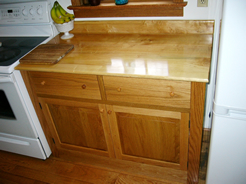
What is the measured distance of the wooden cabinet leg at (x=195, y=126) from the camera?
124 cm

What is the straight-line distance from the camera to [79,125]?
5.58 feet

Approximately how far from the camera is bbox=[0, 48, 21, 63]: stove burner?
1643 mm

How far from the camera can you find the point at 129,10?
67.4 inches

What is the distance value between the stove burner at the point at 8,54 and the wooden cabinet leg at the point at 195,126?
1223 mm

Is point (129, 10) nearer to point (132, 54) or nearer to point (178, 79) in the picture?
point (132, 54)

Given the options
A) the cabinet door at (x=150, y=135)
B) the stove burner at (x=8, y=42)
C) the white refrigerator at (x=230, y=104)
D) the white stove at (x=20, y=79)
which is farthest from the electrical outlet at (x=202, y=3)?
the stove burner at (x=8, y=42)

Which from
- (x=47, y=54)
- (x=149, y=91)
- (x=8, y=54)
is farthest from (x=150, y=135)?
(x=8, y=54)

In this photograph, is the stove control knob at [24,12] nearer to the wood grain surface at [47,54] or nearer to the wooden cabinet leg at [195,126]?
the wood grain surface at [47,54]

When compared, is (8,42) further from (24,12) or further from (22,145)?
(22,145)

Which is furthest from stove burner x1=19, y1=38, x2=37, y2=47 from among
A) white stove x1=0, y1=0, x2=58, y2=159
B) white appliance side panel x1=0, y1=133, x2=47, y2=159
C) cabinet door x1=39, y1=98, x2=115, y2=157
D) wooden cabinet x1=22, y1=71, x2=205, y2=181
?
white appliance side panel x1=0, y1=133, x2=47, y2=159

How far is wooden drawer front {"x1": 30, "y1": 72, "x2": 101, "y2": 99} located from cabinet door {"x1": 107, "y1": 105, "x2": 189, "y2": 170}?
0.54ft

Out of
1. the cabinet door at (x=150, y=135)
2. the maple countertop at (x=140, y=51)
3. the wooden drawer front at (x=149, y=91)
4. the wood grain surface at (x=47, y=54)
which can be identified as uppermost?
the wood grain surface at (x=47, y=54)

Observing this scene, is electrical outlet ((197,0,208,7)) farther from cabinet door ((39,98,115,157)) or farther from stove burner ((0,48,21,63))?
stove burner ((0,48,21,63))

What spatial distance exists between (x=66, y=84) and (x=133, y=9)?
716mm
